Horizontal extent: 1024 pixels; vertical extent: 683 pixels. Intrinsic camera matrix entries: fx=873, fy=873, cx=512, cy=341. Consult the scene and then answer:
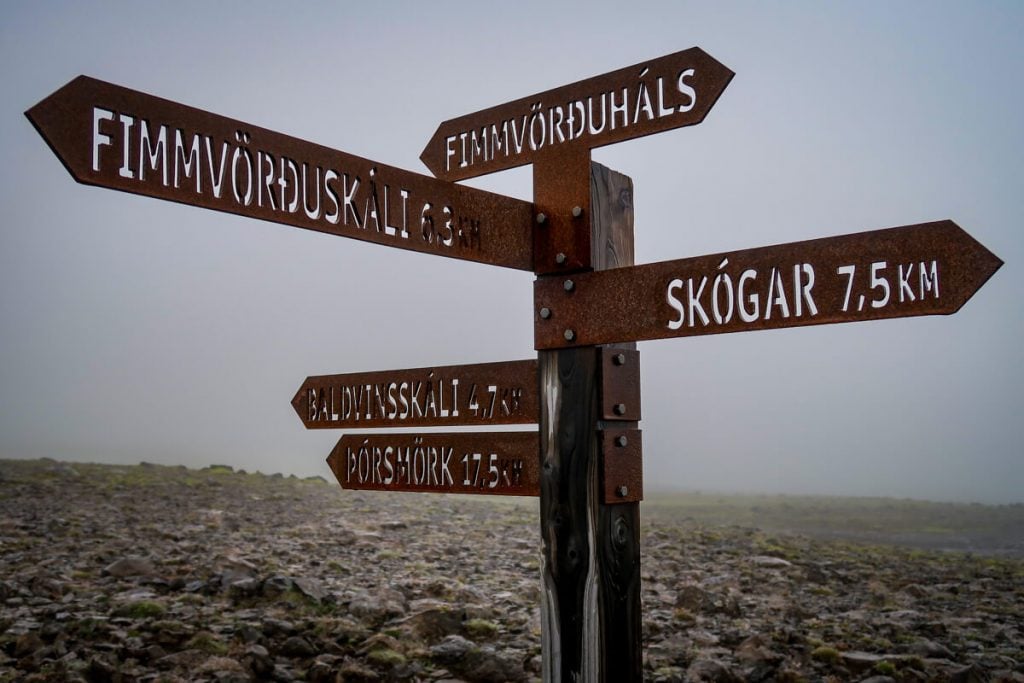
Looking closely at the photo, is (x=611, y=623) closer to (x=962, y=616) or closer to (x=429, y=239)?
(x=429, y=239)

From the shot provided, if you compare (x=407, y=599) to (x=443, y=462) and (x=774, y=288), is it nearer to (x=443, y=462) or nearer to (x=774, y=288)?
(x=443, y=462)

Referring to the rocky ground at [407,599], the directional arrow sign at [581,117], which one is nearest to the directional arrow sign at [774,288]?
→ the directional arrow sign at [581,117]

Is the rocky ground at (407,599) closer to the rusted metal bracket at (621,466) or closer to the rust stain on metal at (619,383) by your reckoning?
the rusted metal bracket at (621,466)

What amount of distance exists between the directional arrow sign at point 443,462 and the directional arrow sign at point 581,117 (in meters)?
1.26

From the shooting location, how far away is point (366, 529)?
854cm

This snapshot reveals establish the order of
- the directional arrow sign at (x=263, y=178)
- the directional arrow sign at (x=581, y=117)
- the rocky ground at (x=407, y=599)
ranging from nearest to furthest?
the directional arrow sign at (x=263, y=178), the directional arrow sign at (x=581, y=117), the rocky ground at (x=407, y=599)

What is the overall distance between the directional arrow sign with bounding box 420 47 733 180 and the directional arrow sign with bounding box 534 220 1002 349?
2.01 feet

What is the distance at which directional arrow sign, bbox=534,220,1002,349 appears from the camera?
9.17 ft

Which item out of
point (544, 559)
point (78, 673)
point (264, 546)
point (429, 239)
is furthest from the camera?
point (264, 546)

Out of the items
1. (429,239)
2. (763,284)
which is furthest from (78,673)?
(763,284)

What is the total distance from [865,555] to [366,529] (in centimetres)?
472

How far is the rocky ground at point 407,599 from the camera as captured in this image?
5.30 metres

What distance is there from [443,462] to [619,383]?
2.94 ft

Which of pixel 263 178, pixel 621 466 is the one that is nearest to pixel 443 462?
pixel 621 466
